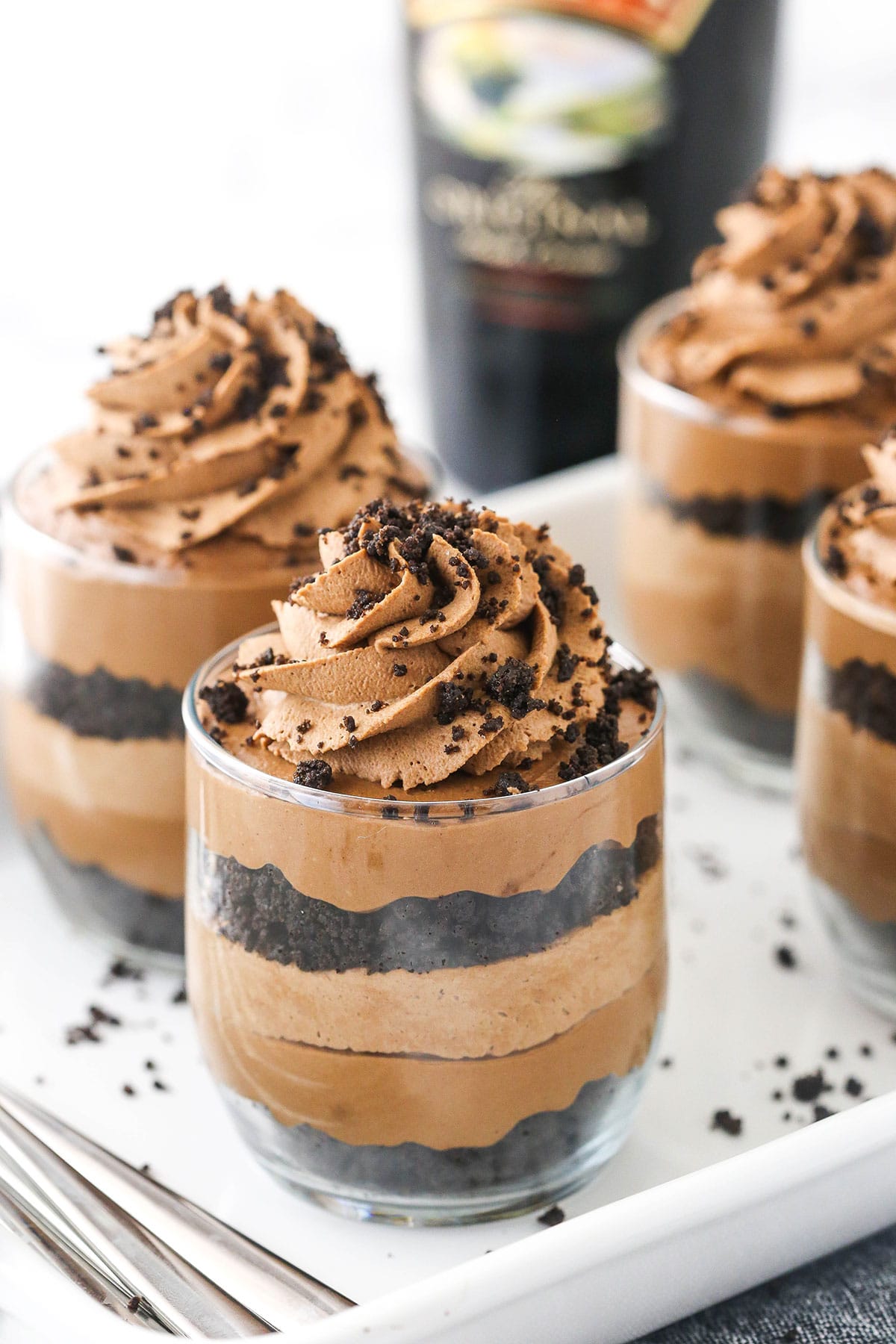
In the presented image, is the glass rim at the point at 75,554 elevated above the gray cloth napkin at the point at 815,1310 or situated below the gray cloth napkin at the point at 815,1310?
above

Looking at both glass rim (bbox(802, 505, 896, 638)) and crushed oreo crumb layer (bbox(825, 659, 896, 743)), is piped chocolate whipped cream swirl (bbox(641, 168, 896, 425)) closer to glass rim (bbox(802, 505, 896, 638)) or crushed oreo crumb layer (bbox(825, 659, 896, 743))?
glass rim (bbox(802, 505, 896, 638))

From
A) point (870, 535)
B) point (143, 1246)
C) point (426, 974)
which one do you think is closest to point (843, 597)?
point (870, 535)

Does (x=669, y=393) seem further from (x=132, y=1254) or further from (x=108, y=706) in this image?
(x=132, y=1254)

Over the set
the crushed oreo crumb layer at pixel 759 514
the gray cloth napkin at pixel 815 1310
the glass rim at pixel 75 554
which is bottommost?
the gray cloth napkin at pixel 815 1310

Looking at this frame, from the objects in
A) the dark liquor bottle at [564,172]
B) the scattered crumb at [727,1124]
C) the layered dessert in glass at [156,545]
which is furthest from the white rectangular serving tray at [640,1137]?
the dark liquor bottle at [564,172]

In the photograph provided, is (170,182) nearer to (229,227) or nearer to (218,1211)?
(229,227)

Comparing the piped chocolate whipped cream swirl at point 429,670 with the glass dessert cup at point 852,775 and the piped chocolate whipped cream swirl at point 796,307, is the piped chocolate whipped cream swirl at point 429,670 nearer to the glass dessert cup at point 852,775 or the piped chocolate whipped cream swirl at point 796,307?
the glass dessert cup at point 852,775
